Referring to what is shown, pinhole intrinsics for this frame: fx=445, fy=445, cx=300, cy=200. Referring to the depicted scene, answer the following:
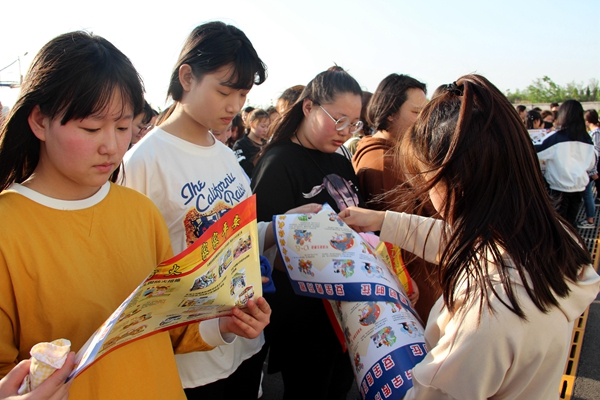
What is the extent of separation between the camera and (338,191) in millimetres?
2211

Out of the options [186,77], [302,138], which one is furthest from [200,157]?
[302,138]

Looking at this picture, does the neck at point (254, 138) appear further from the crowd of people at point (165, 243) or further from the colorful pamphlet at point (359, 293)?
the crowd of people at point (165, 243)

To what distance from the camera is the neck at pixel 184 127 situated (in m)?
A: 1.80

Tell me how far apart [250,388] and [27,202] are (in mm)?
1445

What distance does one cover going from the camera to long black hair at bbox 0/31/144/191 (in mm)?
1065

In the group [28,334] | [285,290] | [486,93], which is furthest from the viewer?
[285,290]

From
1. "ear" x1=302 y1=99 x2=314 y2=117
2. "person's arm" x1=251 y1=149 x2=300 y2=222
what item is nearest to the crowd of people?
"person's arm" x1=251 y1=149 x2=300 y2=222

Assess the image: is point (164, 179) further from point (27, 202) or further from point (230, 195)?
point (27, 202)

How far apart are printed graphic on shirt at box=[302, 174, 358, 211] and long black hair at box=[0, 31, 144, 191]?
1156 millimetres

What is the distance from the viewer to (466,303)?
3.63 feet

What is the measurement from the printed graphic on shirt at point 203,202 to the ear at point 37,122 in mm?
641

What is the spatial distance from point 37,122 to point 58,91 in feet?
0.33

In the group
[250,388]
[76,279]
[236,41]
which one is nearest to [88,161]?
[76,279]

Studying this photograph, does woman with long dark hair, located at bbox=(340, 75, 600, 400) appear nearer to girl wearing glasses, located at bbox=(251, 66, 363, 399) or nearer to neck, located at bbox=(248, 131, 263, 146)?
girl wearing glasses, located at bbox=(251, 66, 363, 399)
